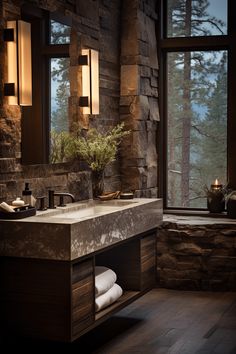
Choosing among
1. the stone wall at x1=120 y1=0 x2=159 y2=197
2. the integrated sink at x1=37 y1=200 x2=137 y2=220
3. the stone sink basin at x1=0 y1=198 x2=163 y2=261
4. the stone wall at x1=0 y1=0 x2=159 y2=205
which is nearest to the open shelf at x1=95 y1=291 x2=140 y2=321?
the stone sink basin at x1=0 y1=198 x2=163 y2=261

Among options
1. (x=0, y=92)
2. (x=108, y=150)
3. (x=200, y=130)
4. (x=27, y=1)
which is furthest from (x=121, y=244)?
(x=200, y=130)

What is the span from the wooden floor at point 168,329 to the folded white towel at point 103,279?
37 centimetres

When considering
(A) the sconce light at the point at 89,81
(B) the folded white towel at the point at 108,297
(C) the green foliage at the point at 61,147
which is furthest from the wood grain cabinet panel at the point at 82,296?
(A) the sconce light at the point at 89,81

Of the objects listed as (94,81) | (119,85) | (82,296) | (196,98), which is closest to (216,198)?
(196,98)

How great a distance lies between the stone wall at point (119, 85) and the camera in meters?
4.90

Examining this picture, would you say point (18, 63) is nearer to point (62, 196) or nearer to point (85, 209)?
point (62, 196)

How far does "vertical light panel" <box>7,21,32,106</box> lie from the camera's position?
4.06 meters

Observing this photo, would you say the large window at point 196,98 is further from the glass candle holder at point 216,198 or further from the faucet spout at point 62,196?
the faucet spout at point 62,196

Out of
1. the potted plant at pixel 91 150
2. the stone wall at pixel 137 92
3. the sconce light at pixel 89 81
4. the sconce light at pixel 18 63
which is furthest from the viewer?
the stone wall at pixel 137 92

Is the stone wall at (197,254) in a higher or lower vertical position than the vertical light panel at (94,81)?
lower

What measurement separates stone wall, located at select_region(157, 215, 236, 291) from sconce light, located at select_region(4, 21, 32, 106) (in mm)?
2088

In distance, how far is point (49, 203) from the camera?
4398 millimetres

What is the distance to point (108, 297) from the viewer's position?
14.1 ft

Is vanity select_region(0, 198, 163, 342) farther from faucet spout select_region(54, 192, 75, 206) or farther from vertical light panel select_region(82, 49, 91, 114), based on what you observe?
vertical light panel select_region(82, 49, 91, 114)
